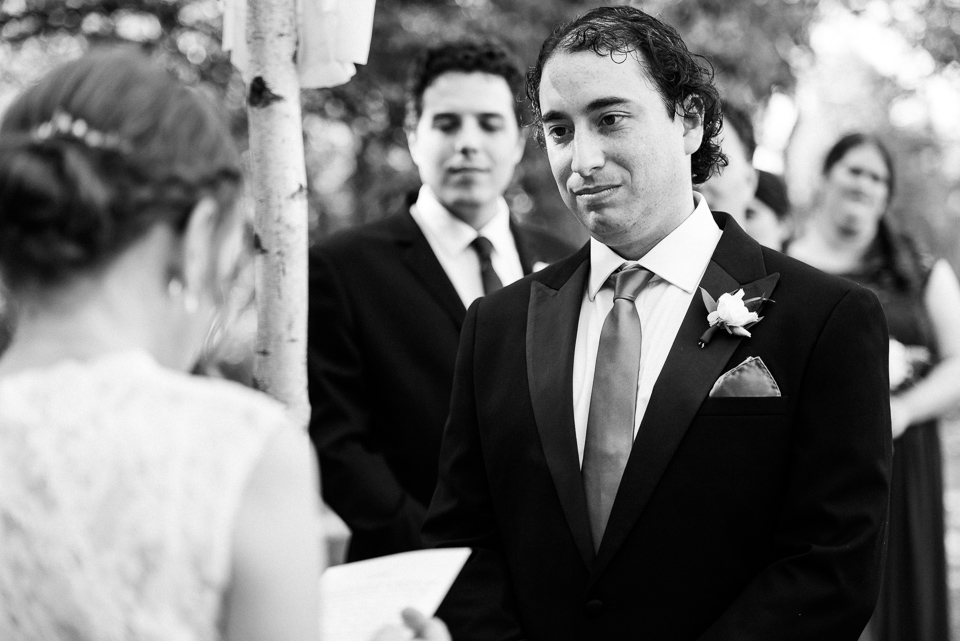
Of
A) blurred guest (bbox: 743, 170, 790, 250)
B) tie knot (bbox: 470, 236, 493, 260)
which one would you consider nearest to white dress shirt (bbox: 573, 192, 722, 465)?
tie knot (bbox: 470, 236, 493, 260)

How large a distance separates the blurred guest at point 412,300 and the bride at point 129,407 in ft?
7.18

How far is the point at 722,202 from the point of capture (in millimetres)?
4090

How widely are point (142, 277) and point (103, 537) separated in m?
0.39

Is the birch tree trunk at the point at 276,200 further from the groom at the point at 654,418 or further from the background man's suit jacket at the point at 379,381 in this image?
the background man's suit jacket at the point at 379,381

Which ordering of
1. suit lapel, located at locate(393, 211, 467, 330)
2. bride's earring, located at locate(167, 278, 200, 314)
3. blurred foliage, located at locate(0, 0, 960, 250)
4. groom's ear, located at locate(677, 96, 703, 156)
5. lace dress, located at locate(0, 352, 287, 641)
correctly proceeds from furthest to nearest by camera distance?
blurred foliage, located at locate(0, 0, 960, 250), suit lapel, located at locate(393, 211, 467, 330), groom's ear, located at locate(677, 96, 703, 156), bride's earring, located at locate(167, 278, 200, 314), lace dress, located at locate(0, 352, 287, 641)

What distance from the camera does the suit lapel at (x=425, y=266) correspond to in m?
3.90

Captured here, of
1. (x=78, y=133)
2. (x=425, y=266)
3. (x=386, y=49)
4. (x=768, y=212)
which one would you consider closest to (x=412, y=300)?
(x=425, y=266)

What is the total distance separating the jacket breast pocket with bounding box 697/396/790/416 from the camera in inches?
92.4

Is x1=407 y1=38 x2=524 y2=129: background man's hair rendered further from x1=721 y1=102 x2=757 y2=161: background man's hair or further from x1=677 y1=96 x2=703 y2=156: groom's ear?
x1=677 y1=96 x2=703 y2=156: groom's ear

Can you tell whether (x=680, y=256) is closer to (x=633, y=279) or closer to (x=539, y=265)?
(x=633, y=279)

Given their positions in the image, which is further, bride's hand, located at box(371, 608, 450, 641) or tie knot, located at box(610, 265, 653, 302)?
tie knot, located at box(610, 265, 653, 302)

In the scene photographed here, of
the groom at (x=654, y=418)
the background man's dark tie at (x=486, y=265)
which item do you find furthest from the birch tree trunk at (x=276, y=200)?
the background man's dark tie at (x=486, y=265)

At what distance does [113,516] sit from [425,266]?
8.69 feet

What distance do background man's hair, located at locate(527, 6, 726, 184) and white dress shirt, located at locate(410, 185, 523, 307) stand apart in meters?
1.27
